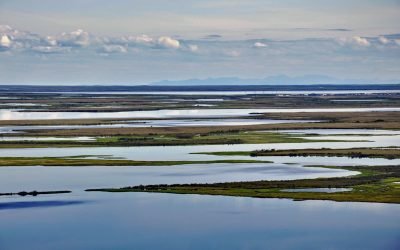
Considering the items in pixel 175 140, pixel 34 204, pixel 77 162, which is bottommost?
pixel 34 204

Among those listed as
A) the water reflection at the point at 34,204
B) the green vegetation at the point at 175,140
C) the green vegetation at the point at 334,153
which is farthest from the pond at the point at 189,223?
the green vegetation at the point at 175,140

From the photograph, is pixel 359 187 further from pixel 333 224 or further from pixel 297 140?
pixel 297 140

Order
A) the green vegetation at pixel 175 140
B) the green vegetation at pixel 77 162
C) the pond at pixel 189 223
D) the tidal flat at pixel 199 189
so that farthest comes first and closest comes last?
the green vegetation at pixel 175 140, the green vegetation at pixel 77 162, the tidal flat at pixel 199 189, the pond at pixel 189 223

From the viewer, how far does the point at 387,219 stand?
33.2 meters

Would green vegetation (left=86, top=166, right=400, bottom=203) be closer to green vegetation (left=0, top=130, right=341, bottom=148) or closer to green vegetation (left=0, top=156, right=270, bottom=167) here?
green vegetation (left=0, top=156, right=270, bottom=167)

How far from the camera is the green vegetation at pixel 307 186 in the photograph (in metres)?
37.7

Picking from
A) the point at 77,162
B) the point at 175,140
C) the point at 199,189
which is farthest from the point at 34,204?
the point at 175,140

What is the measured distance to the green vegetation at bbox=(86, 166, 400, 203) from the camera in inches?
1483

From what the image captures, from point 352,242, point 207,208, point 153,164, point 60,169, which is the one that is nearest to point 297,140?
point 153,164

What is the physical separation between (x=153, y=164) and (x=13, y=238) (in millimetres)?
19878

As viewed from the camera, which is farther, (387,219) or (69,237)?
(387,219)

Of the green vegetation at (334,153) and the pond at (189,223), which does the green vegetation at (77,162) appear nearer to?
the green vegetation at (334,153)

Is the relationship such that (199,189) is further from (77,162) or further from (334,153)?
(334,153)

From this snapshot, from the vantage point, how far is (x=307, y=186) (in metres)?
40.6
